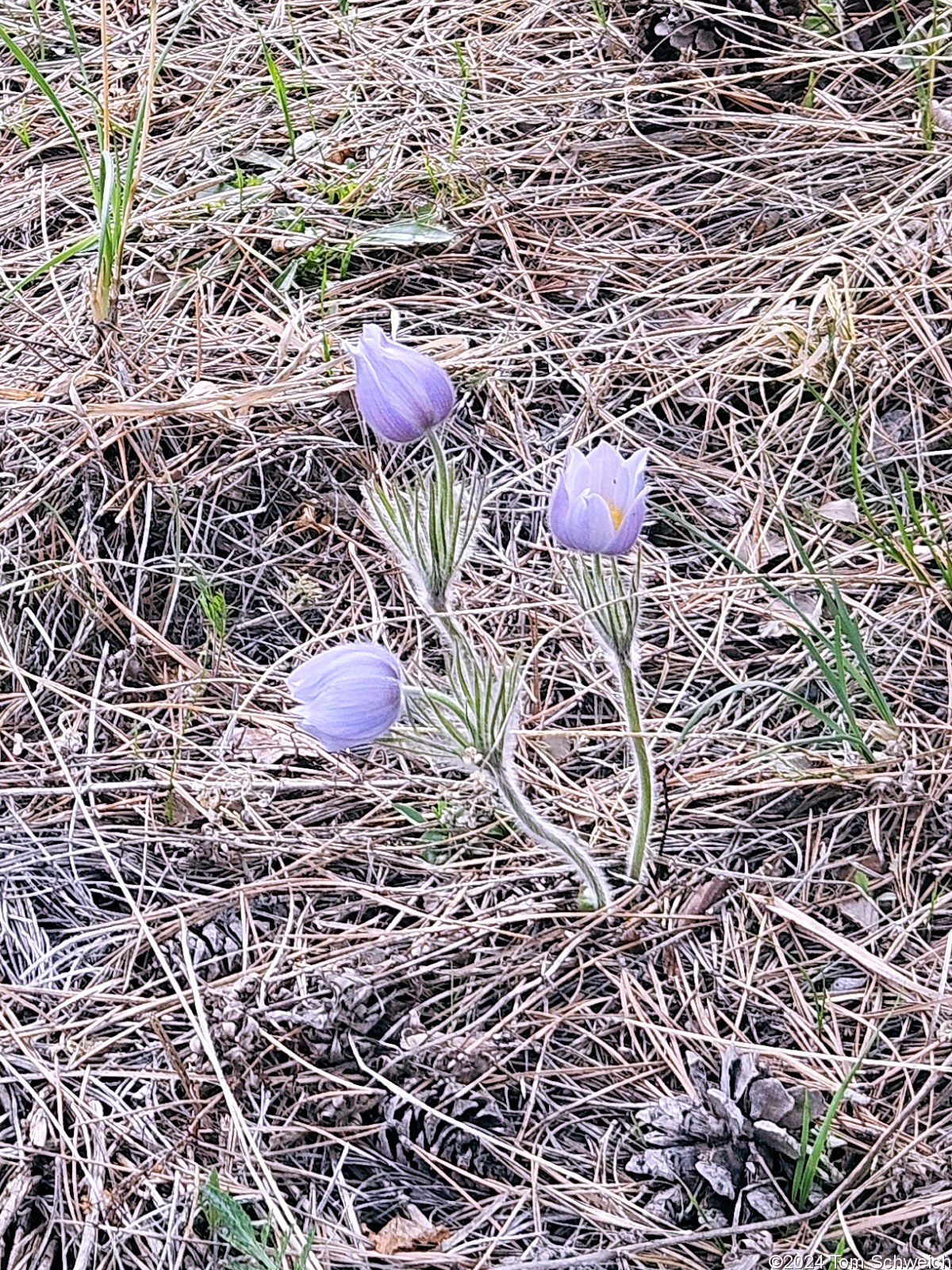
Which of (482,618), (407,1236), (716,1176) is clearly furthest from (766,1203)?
(482,618)

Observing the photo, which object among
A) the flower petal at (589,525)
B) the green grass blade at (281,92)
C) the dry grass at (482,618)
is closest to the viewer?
the flower petal at (589,525)

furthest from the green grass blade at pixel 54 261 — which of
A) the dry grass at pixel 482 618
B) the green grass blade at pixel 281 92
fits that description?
the green grass blade at pixel 281 92

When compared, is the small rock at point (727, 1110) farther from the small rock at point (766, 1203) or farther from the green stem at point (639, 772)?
the green stem at point (639, 772)

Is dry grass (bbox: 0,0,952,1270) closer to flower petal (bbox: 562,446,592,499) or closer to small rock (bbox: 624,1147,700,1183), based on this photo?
small rock (bbox: 624,1147,700,1183)

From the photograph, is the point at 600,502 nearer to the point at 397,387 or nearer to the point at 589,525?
the point at 589,525

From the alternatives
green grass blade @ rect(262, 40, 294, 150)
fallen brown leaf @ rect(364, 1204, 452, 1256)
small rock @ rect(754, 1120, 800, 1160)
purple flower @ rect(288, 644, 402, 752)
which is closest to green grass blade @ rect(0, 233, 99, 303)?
green grass blade @ rect(262, 40, 294, 150)
